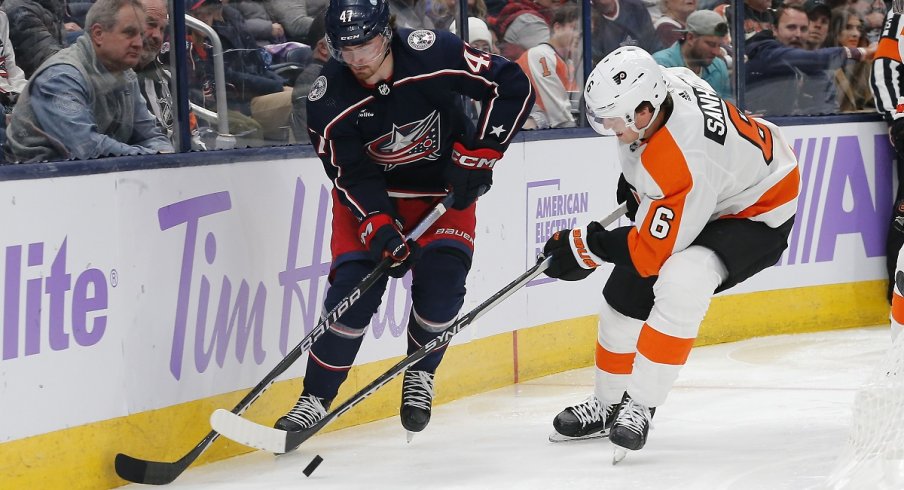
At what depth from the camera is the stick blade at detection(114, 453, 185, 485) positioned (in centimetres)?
333

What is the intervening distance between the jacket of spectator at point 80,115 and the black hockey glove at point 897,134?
316 centimetres

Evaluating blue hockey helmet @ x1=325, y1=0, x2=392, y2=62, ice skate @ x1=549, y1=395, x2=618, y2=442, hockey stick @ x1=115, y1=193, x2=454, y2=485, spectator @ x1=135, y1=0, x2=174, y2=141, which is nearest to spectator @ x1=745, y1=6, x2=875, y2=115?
ice skate @ x1=549, y1=395, x2=618, y2=442

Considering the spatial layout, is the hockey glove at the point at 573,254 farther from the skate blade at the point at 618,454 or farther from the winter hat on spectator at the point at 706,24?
the winter hat on spectator at the point at 706,24

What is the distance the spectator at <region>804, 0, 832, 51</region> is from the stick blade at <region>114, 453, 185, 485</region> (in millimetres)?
3556

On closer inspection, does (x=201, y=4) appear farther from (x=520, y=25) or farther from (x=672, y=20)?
(x=672, y=20)

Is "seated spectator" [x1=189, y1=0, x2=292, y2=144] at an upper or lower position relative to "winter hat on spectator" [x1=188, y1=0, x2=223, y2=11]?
lower

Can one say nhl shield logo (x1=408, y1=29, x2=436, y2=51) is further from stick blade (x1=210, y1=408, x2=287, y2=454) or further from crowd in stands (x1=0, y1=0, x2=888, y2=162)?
stick blade (x1=210, y1=408, x2=287, y2=454)

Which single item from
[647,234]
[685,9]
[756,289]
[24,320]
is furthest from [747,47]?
[24,320]

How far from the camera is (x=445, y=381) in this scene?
4.46 m

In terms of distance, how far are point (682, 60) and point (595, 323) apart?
111cm

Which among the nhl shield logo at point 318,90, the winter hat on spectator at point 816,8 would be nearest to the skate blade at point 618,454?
the nhl shield logo at point 318,90

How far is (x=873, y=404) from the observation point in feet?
10.5

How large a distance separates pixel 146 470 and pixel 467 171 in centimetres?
110

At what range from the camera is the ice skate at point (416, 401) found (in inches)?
147
